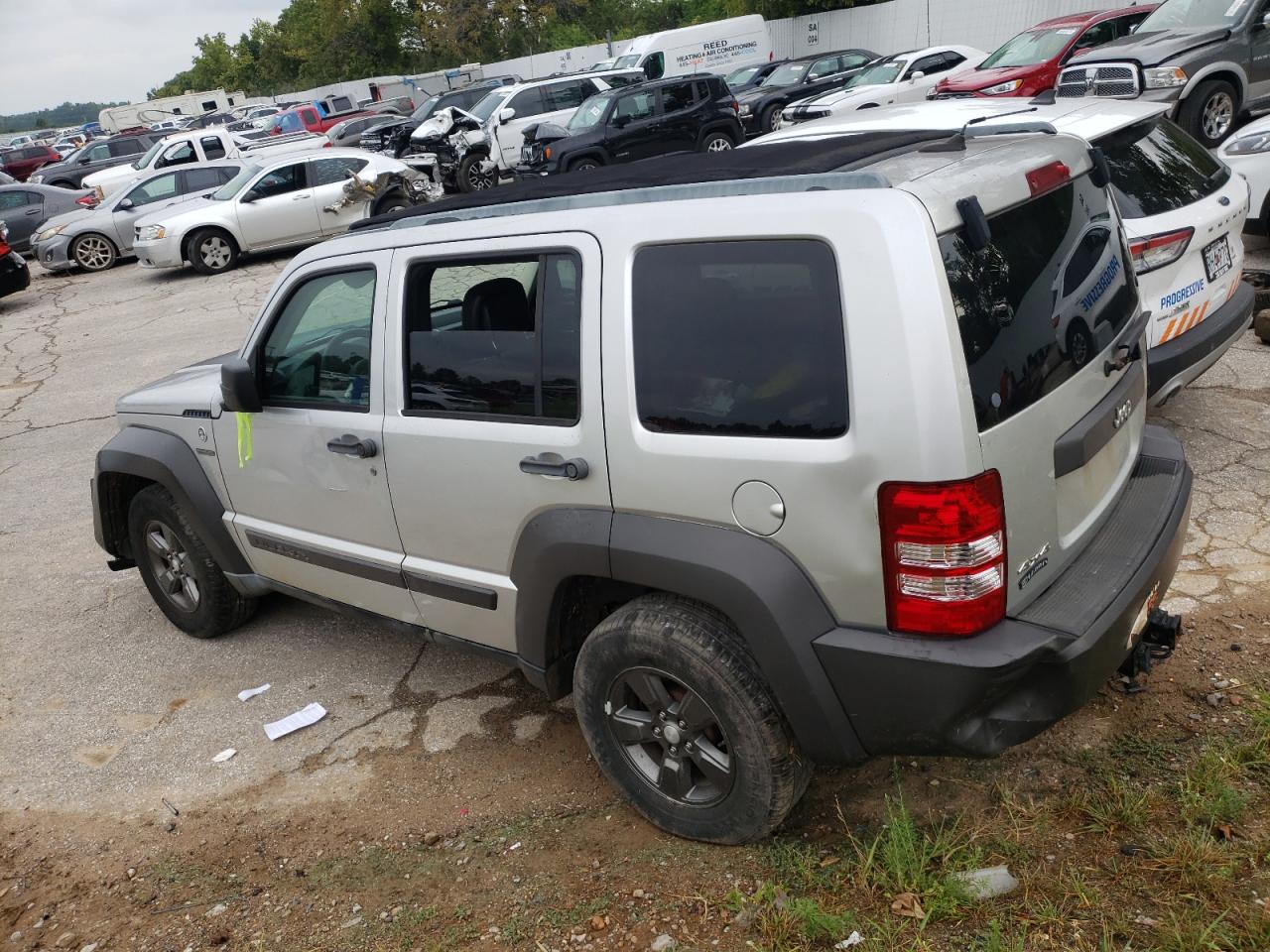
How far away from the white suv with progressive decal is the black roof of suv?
12.2m

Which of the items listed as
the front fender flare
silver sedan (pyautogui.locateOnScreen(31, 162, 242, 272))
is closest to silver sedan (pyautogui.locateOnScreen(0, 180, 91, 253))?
silver sedan (pyautogui.locateOnScreen(31, 162, 242, 272))

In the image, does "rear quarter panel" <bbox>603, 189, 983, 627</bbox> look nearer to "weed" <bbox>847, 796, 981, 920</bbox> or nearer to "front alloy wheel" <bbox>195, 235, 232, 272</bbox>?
"weed" <bbox>847, 796, 981, 920</bbox>

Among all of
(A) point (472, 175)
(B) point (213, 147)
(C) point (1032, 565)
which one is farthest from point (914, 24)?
(C) point (1032, 565)

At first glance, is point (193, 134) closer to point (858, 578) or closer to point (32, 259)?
point (32, 259)

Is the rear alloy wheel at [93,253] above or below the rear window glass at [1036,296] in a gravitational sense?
below

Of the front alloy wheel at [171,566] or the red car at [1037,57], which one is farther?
the red car at [1037,57]

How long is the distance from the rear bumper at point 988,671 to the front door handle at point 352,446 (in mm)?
1692

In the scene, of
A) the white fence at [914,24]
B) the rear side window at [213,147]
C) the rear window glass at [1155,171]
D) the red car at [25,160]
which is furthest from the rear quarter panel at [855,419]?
the red car at [25,160]

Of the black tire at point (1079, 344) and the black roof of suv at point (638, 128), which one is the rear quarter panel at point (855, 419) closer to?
the black tire at point (1079, 344)

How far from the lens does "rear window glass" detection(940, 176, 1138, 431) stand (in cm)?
231

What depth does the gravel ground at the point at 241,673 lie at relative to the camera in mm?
3785

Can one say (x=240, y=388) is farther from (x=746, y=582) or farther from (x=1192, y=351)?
(x=1192, y=351)

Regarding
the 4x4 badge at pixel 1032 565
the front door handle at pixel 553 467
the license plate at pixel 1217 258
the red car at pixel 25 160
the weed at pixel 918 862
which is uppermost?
the red car at pixel 25 160

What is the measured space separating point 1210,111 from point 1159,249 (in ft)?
25.1
